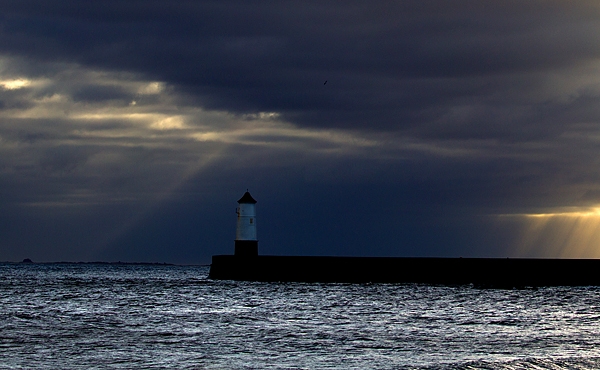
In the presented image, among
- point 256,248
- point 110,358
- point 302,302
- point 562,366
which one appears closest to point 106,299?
point 302,302

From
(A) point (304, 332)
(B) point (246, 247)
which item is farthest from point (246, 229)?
(A) point (304, 332)

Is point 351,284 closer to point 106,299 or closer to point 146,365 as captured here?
point 106,299

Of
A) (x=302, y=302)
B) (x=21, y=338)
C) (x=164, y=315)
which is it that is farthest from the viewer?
(x=302, y=302)

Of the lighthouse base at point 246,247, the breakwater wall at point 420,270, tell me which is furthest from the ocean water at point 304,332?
the lighthouse base at point 246,247

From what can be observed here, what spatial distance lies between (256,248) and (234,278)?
286 centimetres

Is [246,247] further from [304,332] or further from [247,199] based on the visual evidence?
[304,332]

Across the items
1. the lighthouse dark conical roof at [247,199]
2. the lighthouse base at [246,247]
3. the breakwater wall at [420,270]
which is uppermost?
the lighthouse dark conical roof at [247,199]

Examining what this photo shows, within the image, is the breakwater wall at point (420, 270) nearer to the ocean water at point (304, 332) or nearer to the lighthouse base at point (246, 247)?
the lighthouse base at point (246, 247)

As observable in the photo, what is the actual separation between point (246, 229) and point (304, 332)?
93.4ft

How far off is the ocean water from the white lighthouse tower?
12.4 meters

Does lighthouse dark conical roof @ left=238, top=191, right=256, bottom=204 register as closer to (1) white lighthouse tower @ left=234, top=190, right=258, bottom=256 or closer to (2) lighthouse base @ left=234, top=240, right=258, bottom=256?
(1) white lighthouse tower @ left=234, top=190, right=258, bottom=256

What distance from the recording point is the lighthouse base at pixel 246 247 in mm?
50281

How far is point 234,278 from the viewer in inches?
2048

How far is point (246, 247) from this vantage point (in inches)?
1983
